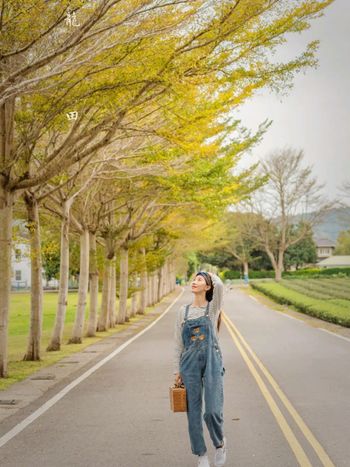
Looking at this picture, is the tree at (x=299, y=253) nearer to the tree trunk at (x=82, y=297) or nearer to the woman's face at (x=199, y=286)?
the tree trunk at (x=82, y=297)

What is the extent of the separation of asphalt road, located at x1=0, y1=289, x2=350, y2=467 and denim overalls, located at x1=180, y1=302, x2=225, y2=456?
18.1 inches

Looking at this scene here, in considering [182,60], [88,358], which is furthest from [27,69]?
[88,358]

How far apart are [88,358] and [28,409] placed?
25.6 ft

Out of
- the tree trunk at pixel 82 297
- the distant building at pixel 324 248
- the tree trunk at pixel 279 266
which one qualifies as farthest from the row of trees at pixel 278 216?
the distant building at pixel 324 248

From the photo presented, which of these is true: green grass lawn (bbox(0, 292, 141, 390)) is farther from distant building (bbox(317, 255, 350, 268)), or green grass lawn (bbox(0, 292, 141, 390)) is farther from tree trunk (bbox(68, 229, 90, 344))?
distant building (bbox(317, 255, 350, 268))

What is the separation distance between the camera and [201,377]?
690cm

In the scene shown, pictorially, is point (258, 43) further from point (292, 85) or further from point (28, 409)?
point (28, 409)

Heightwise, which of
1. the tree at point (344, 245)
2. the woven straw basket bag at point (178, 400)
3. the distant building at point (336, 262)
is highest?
the tree at point (344, 245)

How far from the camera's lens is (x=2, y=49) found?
1138cm

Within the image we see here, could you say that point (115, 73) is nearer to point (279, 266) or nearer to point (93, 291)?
point (93, 291)

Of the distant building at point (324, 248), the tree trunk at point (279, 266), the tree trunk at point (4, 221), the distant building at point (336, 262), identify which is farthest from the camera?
the distant building at point (324, 248)

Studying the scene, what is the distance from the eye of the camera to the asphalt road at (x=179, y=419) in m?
7.36

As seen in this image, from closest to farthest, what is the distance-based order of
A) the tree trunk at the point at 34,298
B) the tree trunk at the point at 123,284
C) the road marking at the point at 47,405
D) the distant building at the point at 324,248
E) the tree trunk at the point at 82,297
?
1. the road marking at the point at 47,405
2. the tree trunk at the point at 34,298
3. the tree trunk at the point at 82,297
4. the tree trunk at the point at 123,284
5. the distant building at the point at 324,248

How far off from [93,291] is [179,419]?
18.6 metres
